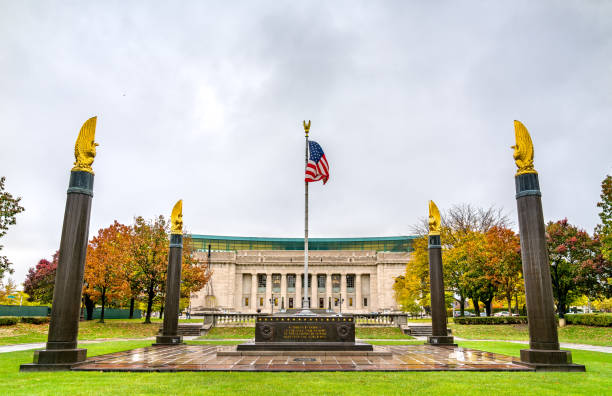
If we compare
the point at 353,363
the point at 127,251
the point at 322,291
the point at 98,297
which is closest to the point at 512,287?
the point at 353,363

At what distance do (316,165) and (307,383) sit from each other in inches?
538

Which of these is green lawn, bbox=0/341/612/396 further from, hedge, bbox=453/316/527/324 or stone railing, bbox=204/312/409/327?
hedge, bbox=453/316/527/324

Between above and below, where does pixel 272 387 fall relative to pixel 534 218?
below

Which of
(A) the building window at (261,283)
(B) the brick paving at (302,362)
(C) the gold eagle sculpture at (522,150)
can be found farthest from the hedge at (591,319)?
(A) the building window at (261,283)

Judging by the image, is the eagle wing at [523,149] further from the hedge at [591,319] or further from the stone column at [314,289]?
the stone column at [314,289]

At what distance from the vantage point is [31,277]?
64750mm

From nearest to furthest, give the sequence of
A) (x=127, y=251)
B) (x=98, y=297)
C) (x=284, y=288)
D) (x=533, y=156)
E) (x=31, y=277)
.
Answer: (x=533, y=156) → (x=127, y=251) → (x=98, y=297) → (x=31, y=277) → (x=284, y=288)

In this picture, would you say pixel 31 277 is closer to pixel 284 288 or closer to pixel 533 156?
pixel 284 288

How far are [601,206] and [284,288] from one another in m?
68.3

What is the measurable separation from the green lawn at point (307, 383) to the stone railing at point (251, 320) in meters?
23.5

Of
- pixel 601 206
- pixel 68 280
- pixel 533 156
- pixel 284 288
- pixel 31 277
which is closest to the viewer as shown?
pixel 68 280

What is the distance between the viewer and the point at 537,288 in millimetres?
13859

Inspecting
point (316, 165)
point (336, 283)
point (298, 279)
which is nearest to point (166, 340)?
point (316, 165)

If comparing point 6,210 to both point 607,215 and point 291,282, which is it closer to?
point 607,215
